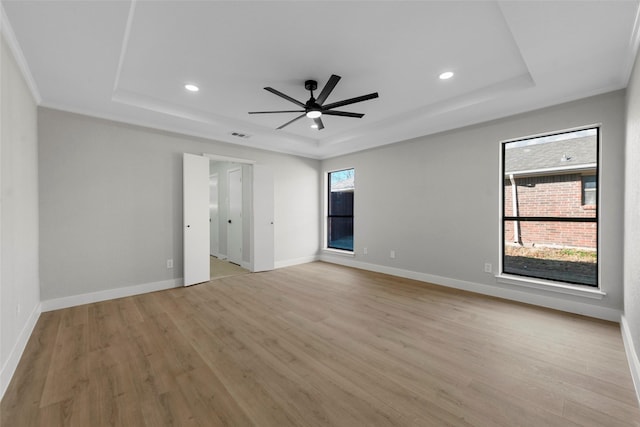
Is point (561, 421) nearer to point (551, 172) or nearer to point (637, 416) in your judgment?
point (637, 416)

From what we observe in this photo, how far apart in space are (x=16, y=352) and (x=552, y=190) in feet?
19.0

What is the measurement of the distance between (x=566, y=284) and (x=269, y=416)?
3.69 metres

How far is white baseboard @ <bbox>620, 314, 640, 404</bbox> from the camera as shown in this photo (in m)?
1.74

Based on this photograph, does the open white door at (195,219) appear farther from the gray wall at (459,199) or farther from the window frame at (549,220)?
the window frame at (549,220)

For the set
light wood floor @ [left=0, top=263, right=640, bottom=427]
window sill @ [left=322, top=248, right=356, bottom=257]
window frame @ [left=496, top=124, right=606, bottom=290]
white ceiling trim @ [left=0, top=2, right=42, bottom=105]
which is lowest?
light wood floor @ [left=0, top=263, right=640, bottom=427]

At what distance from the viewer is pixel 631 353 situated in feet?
6.69

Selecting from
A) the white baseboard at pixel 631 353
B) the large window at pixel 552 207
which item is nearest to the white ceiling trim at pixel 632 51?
the large window at pixel 552 207

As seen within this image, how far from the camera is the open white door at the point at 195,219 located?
4191 mm

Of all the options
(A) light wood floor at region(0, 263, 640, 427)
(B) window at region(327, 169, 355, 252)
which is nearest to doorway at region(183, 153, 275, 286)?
(A) light wood floor at region(0, 263, 640, 427)

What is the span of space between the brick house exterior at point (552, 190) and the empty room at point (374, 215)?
0.02m

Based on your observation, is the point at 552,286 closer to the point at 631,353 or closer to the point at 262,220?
the point at 631,353

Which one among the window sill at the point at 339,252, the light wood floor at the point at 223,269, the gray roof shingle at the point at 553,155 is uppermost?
the gray roof shingle at the point at 553,155

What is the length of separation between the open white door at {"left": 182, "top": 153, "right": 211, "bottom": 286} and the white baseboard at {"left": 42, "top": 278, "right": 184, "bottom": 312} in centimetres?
28

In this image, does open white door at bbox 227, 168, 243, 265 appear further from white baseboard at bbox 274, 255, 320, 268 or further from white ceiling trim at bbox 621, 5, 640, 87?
white ceiling trim at bbox 621, 5, 640, 87
